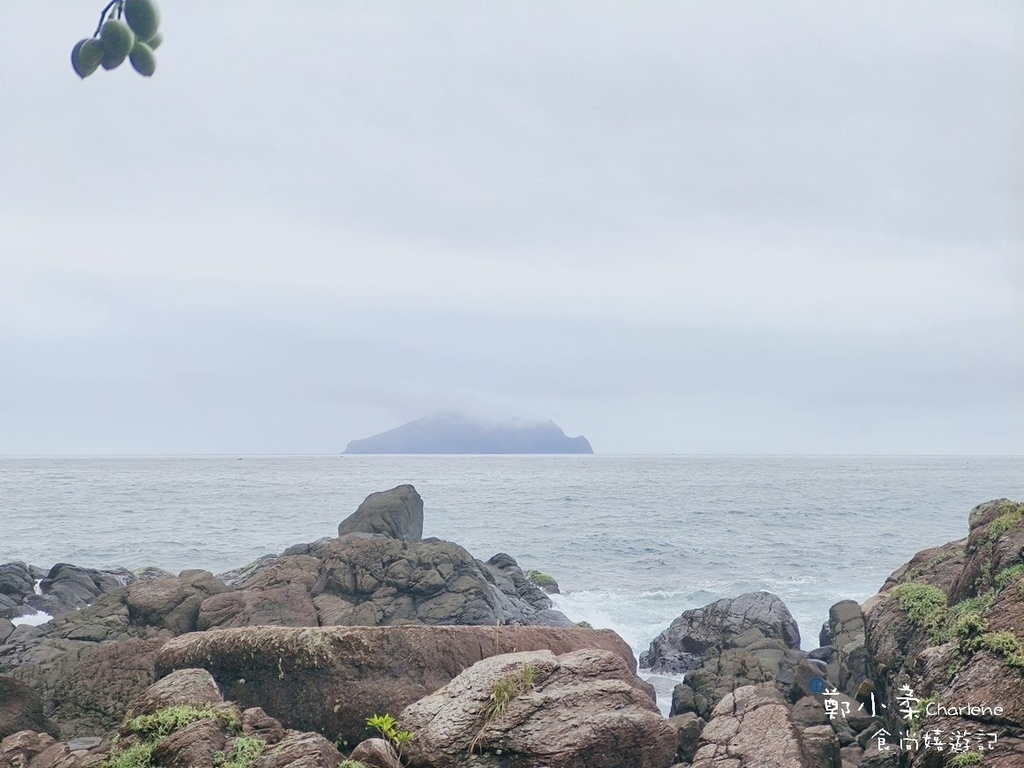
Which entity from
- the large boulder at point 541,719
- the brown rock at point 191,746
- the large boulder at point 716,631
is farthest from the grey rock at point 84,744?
the large boulder at point 716,631

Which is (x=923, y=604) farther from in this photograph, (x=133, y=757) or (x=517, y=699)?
(x=133, y=757)

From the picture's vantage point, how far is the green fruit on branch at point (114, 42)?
1772 millimetres

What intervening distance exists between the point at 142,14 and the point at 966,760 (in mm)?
8087

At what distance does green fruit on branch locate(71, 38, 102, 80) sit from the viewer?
1.77 m

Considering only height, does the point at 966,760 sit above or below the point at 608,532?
above

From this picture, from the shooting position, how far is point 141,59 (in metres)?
1.87

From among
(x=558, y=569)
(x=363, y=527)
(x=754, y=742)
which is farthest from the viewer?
(x=558, y=569)

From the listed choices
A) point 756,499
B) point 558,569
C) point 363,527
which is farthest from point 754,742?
point 756,499

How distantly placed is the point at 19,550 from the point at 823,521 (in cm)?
5696

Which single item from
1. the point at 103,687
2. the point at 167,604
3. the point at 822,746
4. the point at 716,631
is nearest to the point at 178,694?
the point at 103,687

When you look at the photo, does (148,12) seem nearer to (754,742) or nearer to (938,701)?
(938,701)

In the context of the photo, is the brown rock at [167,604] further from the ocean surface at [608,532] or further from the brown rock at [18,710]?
the ocean surface at [608,532]

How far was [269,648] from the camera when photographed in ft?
34.0

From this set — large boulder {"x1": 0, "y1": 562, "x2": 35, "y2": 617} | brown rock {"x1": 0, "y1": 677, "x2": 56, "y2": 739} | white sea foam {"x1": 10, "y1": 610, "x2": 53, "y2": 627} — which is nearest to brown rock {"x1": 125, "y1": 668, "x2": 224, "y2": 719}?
brown rock {"x1": 0, "y1": 677, "x2": 56, "y2": 739}
